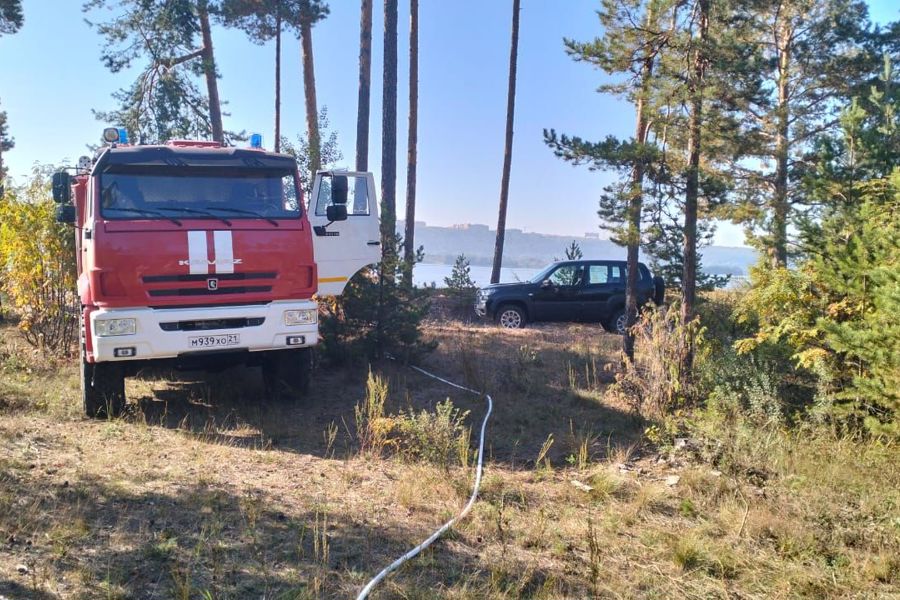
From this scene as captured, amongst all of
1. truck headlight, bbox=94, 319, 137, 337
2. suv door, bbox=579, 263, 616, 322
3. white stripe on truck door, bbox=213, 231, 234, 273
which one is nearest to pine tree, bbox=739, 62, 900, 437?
white stripe on truck door, bbox=213, 231, 234, 273

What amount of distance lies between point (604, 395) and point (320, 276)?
12.4 feet

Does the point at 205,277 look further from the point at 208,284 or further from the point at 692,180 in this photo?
the point at 692,180

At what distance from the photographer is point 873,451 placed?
18.1 feet

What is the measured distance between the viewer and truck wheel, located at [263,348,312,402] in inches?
324

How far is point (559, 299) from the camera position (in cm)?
1612

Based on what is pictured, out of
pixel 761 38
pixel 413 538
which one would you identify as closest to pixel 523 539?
pixel 413 538

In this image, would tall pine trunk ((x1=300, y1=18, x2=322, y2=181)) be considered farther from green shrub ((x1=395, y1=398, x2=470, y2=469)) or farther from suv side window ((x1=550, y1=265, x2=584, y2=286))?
green shrub ((x1=395, y1=398, x2=470, y2=469))

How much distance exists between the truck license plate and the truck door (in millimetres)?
1689

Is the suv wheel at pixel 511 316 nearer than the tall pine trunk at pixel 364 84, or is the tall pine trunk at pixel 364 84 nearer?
the suv wheel at pixel 511 316

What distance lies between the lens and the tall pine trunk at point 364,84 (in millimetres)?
18484

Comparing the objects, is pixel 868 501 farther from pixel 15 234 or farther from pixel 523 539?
pixel 15 234

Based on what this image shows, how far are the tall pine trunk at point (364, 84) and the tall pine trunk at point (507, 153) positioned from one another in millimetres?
5416

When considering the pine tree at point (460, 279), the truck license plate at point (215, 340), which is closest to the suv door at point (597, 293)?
the pine tree at point (460, 279)

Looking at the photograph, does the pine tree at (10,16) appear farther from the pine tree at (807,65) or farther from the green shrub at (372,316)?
the pine tree at (807,65)
